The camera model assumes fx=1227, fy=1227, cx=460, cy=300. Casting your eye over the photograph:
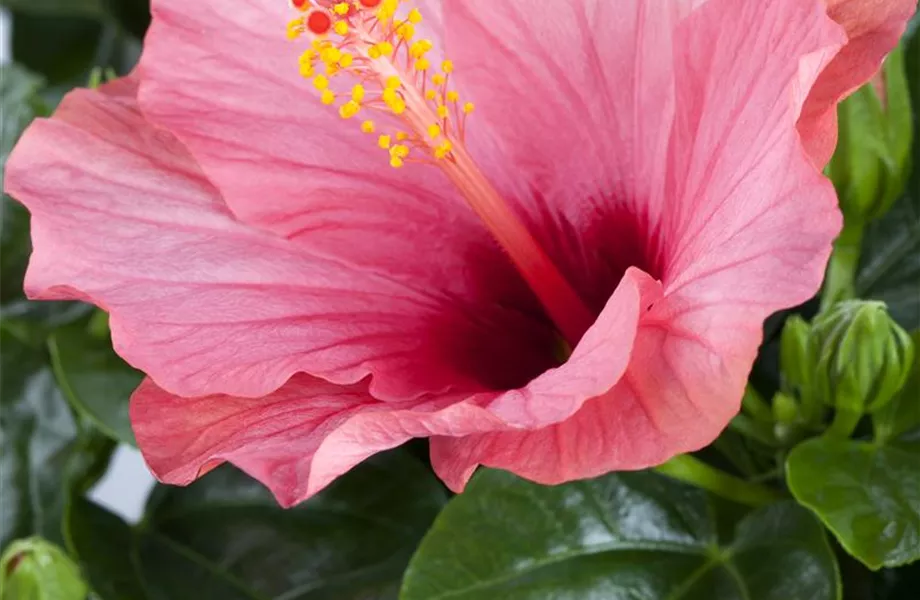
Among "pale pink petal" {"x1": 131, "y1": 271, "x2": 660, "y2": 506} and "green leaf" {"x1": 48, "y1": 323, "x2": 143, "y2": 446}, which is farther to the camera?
"green leaf" {"x1": 48, "y1": 323, "x2": 143, "y2": 446}

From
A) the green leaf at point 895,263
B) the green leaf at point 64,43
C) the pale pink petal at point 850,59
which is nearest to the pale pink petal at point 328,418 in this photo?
the pale pink petal at point 850,59

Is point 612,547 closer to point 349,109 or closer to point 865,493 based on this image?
point 865,493

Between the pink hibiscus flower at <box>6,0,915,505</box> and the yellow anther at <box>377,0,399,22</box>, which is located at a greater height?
the yellow anther at <box>377,0,399,22</box>

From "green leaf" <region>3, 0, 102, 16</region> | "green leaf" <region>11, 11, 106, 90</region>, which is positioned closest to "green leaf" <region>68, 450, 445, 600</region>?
"green leaf" <region>3, 0, 102, 16</region>

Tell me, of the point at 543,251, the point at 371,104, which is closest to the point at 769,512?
the point at 543,251

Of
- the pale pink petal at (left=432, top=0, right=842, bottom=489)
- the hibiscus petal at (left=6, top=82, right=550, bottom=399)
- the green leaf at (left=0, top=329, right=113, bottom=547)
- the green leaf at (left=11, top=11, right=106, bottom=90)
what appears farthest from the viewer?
the green leaf at (left=11, top=11, right=106, bottom=90)

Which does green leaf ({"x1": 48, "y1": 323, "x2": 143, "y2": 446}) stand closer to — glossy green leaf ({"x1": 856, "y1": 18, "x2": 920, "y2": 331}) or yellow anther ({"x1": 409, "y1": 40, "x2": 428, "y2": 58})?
yellow anther ({"x1": 409, "y1": 40, "x2": 428, "y2": 58})

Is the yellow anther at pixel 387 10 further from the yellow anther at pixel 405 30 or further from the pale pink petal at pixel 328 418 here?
the pale pink petal at pixel 328 418
